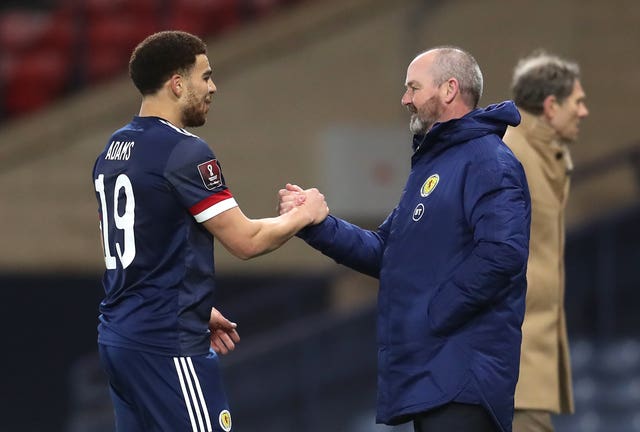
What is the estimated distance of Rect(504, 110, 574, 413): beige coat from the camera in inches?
221

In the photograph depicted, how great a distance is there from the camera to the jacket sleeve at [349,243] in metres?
5.21

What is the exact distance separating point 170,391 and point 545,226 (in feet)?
5.81

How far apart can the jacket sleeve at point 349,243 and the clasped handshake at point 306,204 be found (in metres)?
0.06

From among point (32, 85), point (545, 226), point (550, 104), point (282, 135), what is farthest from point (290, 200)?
point (32, 85)

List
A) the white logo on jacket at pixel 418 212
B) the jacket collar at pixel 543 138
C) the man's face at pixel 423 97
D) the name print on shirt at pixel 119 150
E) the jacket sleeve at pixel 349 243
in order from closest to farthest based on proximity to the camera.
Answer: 1. the name print on shirt at pixel 119 150
2. the white logo on jacket at pixel 418 212
3. the man's face at pixel 423 97
4. the jacket sleeve at pixel 349 243
5. the jacket collar at pixel 543 138

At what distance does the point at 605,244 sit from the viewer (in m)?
9.59

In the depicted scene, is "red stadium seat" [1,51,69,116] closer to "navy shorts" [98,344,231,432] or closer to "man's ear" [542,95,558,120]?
"man's ear" [542,95,558,120]

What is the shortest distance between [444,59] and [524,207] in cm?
60

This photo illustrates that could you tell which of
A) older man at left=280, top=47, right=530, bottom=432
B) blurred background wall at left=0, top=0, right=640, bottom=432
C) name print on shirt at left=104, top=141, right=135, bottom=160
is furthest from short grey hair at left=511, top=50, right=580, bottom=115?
blurred background wall at left=0, top=0, right=640, bottom=432

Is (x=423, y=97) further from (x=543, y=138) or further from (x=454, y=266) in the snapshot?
(x=543, y=138)

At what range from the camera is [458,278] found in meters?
4.67

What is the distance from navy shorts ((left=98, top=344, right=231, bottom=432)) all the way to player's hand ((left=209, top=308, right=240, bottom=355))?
1.25 ft

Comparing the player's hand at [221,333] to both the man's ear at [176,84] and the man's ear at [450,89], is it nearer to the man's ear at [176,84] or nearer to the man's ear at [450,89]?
the man's ear at [176,84]

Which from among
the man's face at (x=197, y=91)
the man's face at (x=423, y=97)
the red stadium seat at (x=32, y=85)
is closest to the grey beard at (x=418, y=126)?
the man's face at (x=423, y=97)
